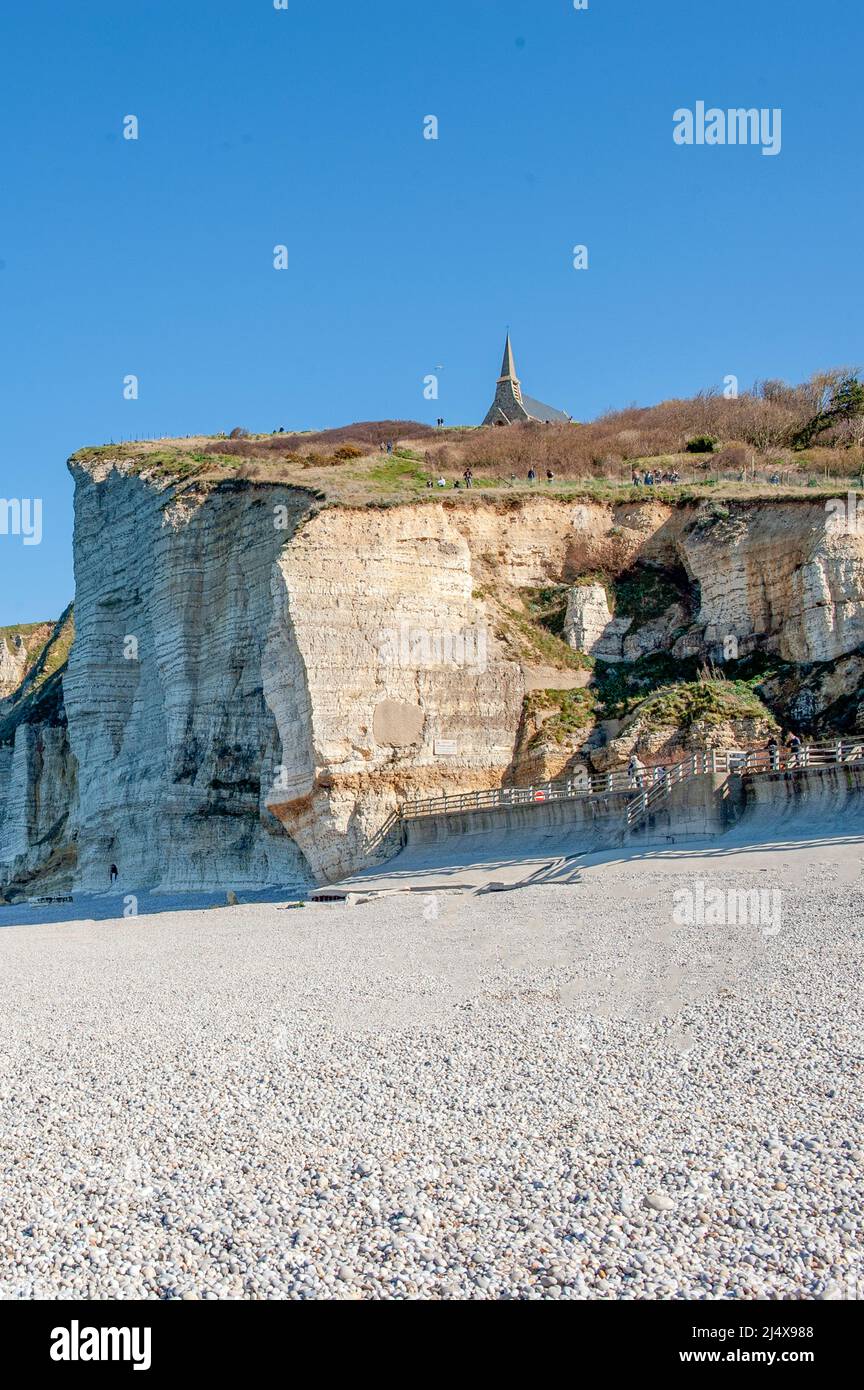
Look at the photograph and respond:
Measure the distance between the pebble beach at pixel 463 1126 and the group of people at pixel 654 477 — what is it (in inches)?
1111

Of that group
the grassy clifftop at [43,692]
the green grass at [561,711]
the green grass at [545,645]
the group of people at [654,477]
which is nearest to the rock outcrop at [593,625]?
the green grass at [545,645]

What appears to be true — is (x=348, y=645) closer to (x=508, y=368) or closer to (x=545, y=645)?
(x=545, y=645)

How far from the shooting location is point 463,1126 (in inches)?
358

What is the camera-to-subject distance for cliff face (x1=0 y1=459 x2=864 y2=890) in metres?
32.7

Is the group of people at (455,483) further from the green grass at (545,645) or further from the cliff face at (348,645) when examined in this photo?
the green grass at (545,645)

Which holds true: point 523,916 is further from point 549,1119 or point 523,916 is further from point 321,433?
point 321,433

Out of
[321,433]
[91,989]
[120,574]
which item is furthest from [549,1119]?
[321,433]

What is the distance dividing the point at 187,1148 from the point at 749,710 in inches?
1016

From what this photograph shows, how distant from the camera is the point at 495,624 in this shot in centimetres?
3597

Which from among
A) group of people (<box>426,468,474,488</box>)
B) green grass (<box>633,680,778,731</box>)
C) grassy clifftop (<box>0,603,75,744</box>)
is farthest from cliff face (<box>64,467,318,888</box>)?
green grass (<box>633,680,778,731</box>)

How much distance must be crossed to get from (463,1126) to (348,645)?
80.4 feet

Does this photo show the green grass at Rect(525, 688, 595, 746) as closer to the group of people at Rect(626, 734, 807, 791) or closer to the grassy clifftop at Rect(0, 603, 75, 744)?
the group of people at Rect(626, 734, 807, 791)

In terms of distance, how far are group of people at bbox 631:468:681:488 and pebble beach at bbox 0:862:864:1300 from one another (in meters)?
28.2

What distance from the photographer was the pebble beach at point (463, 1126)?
679 cm
